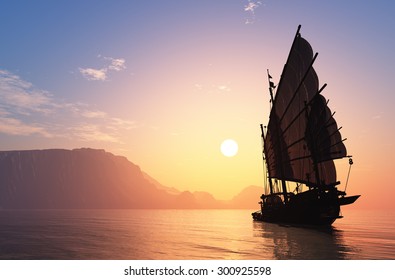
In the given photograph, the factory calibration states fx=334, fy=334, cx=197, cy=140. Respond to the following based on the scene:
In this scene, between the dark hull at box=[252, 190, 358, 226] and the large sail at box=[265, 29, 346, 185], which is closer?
the large sail at box=[265, 29, 346, 185]

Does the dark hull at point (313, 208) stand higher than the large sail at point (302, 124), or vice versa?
the large sail at point (302, 124)

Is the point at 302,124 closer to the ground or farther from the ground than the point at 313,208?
farther from the ground

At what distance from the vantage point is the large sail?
41.4m

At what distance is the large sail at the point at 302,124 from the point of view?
4138 cm

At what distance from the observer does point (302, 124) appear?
146 ft

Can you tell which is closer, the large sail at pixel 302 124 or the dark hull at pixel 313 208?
the large sail at pixel 302 124

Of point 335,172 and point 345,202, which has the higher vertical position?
point 335,172

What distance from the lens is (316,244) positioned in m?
28.9

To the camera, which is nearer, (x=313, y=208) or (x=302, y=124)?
(x=313, y=208)

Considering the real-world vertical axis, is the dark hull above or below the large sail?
below

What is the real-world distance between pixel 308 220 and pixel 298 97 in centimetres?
1650
